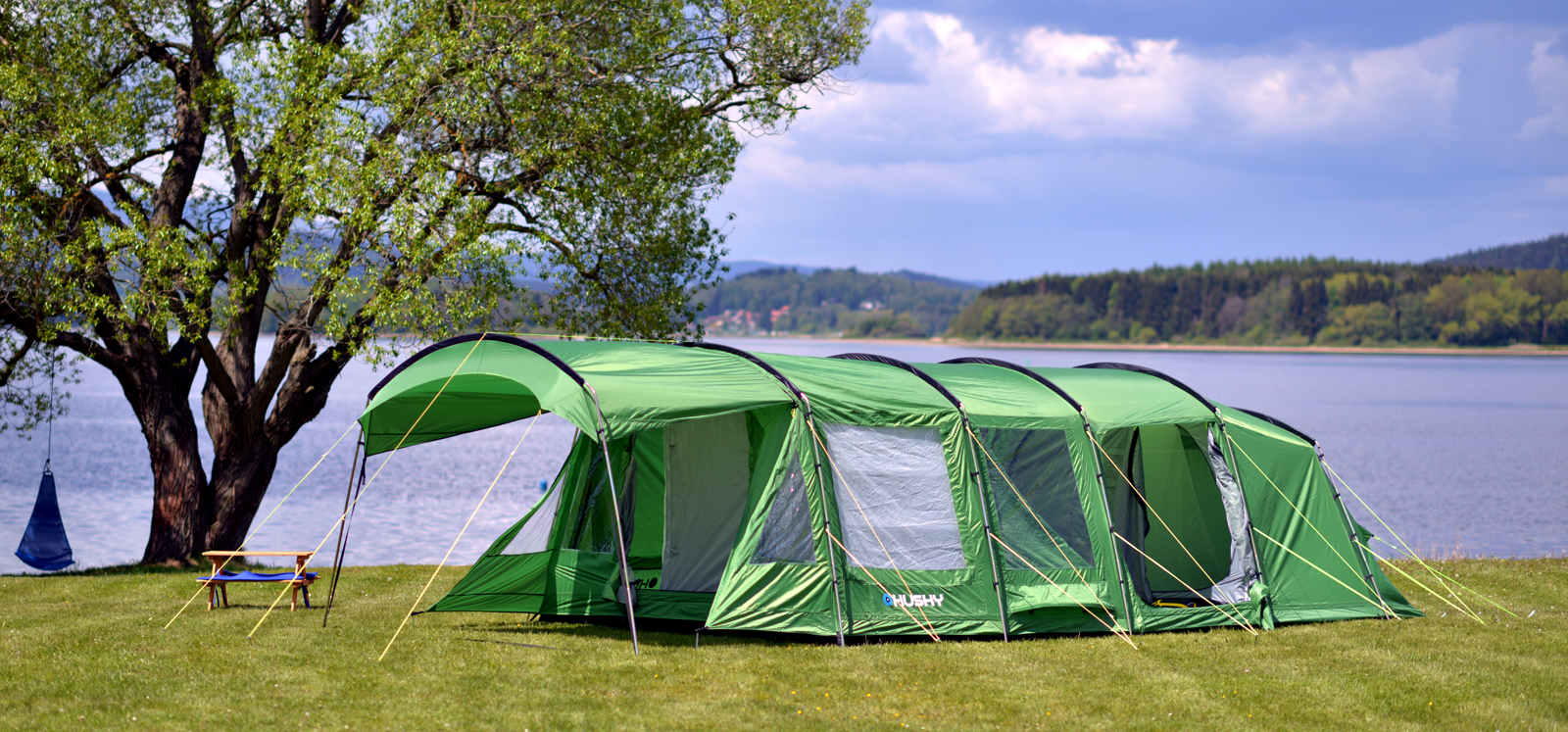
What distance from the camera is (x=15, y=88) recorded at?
1192 centimetres

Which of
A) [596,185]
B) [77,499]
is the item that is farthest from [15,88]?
[77,499]

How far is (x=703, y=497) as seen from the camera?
405 inches

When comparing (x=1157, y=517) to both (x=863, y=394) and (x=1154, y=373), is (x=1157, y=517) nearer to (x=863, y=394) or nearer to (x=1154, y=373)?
(x=1154, y=373)

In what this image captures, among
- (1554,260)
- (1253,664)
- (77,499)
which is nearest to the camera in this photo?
(1253,664)

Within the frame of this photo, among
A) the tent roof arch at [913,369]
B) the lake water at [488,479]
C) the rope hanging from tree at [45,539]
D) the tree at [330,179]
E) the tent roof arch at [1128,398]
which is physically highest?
the tree at [330,179]

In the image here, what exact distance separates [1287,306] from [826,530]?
128 metres

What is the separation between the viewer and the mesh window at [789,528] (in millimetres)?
9164

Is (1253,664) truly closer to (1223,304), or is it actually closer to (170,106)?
(170,106)

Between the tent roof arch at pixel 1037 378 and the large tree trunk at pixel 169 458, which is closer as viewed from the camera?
the tent roof arch at pixel 1037 378

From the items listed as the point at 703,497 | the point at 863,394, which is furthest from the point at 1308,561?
the point at 703,497

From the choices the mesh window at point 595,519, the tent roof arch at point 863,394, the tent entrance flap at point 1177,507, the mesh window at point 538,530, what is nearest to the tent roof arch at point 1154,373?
the tent entrance flap at point 1177,507

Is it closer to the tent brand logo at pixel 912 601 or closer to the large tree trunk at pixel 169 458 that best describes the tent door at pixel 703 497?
the tent brand logo at pixel 912 601

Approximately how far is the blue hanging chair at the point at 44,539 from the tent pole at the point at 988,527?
11.2m

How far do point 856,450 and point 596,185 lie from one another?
18.7 ft
